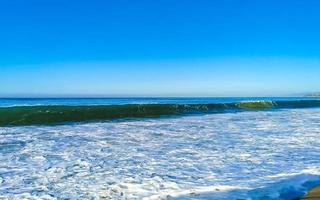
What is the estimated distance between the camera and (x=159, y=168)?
8.30m

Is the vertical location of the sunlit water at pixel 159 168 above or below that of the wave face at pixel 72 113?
below

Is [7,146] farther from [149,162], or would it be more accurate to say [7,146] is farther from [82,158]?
[149,162]

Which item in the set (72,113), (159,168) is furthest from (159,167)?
(72,113)

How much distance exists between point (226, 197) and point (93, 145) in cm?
687

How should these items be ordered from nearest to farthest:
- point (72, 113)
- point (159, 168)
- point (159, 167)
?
point (159, 168) → point (159, 167) → point (72, 113)

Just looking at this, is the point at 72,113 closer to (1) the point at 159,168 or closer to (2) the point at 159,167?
(2) the point at 159,167

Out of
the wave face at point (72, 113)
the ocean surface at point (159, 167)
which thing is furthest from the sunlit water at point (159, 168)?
the wave face at point (72, 113)

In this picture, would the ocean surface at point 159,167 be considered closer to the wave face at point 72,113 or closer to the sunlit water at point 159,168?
the sunlit water at point 159,168

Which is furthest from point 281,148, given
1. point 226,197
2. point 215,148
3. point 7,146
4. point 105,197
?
point 7,146

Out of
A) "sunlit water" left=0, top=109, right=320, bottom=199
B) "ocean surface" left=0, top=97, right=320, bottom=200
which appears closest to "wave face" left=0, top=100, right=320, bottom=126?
"ocean surface" left=0, top=97, right=320, bottom=200

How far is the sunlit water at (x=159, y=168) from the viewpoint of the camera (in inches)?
248

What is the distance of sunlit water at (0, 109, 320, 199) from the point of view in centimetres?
631

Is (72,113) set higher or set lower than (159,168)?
higher

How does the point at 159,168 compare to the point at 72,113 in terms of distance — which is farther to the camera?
the point at 72,113
